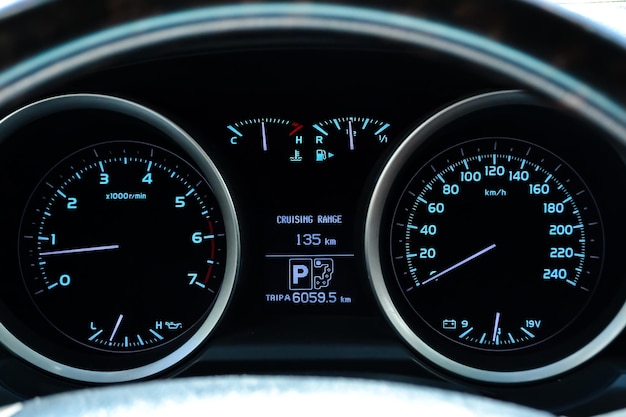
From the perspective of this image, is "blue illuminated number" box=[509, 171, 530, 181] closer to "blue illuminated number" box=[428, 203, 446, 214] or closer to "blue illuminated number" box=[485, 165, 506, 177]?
"blue illuminated number" box=[485, 165, 506, 177]

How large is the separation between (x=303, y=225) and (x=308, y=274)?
165mm

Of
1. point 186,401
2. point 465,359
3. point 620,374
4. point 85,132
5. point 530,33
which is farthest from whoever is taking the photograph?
point 85,132

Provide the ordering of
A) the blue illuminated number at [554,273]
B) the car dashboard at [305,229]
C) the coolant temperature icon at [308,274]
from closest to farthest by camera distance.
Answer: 1. the car dashboard at [305,229]
2. the blue illuminated number at [554,273]
3. the coolant temperature icon at [308,274]

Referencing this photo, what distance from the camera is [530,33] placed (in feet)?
3.49

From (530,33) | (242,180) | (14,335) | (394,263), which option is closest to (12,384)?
(14,335)

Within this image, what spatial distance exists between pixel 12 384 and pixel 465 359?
1.35 m

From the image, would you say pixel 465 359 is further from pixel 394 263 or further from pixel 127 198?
pixel 127 198

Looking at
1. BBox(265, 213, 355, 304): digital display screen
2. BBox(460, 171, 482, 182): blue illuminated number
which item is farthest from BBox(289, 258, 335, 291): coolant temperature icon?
BBox(460, 171, 482, 182): blue illuminated number

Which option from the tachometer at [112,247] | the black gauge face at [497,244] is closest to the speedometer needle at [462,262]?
the black gauge face at [497,244]

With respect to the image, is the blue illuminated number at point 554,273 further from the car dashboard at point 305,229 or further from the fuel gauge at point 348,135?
the fuel gauge at point 348,135

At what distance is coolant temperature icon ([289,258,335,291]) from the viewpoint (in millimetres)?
2775

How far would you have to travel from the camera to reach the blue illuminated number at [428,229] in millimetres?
2734

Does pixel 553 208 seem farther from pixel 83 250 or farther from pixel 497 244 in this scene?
pixel 83 250

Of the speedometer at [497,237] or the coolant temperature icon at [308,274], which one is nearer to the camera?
the speedometer at [497,237]
